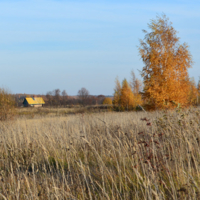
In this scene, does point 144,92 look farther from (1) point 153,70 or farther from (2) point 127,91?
(2) point 127,91

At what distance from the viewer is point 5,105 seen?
12695 mm

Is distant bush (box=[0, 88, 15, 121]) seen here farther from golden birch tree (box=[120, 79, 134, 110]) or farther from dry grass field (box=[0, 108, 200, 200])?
golden birch tree (box=[120, 79, 134, 110])

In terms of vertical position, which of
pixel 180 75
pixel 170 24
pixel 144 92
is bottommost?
pixel 144 92

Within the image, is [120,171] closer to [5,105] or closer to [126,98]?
[5,105]

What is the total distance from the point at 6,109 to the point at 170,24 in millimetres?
10951

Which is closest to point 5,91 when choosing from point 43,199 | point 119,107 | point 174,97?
point 174,97

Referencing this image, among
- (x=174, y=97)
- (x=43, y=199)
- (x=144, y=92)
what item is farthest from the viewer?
(x=144, y=92)

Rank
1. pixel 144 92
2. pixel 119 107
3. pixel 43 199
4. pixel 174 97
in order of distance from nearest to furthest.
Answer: pixel 43 199 < pixel 174 97 < pixel 144 92 < pixel 119 107

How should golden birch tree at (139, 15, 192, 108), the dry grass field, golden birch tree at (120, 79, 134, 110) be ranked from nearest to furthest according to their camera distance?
the dry grass field, golden birch tree at (139, 15, 192, 108), golden birch tree at (120, 79, 134, 110)

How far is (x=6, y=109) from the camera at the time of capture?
12.7 m

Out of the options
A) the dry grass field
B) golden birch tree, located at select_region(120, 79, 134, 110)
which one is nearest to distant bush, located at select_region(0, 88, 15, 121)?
the dry grass field

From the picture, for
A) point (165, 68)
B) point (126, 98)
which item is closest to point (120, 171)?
point (165, 68)

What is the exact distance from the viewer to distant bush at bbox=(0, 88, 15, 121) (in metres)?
12.6

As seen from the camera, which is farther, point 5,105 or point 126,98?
point 126,98
